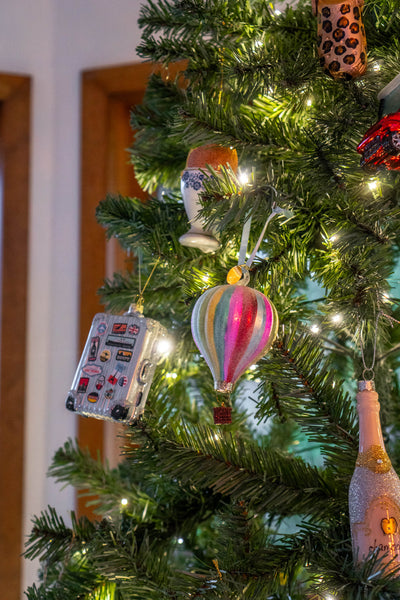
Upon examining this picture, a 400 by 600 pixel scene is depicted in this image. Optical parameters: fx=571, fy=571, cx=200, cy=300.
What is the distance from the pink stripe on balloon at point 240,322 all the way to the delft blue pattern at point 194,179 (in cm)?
14

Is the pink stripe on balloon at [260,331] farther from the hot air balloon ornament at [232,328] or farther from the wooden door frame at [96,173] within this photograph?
the wooden door frame at [96,173]

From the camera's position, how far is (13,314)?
44.5 inches

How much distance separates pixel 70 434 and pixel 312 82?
836 mm

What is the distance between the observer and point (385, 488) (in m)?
0.39

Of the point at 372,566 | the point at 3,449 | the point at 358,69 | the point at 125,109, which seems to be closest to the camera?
the point at 372,566

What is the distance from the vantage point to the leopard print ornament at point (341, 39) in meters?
0.49

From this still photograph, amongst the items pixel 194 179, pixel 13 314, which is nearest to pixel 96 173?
pixel 13 314

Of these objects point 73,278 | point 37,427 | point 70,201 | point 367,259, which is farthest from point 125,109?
point 367,259

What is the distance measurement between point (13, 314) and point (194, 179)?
2.36 ft

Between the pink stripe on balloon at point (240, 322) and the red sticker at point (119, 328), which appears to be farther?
the red sticker at point (119, 328)

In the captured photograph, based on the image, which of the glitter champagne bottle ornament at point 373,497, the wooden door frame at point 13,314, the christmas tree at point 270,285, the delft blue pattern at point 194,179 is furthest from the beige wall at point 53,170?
the glitter champagne bottle ornament at point 373,497

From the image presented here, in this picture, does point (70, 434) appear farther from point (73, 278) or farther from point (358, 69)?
point (358, 69)

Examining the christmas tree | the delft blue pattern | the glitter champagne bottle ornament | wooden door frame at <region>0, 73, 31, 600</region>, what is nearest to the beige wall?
wooden door frame at <region>0, 73, 31, 600</region>

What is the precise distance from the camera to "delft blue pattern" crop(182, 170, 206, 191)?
1.72ft
